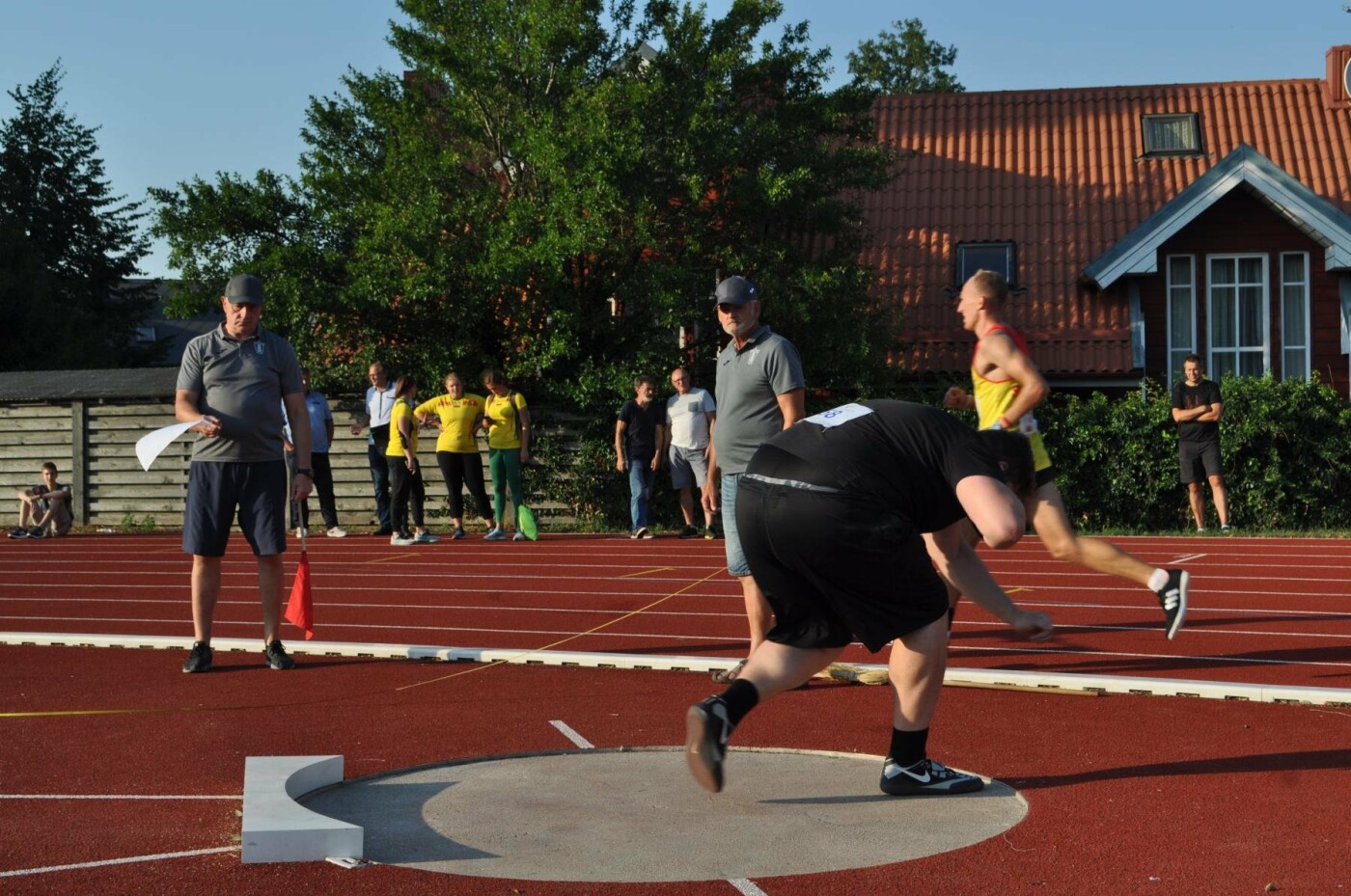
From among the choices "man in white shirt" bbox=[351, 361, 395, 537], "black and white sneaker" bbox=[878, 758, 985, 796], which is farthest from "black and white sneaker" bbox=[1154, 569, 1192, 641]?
"man in white shirt" bbox=[351, 361, 395, 537]

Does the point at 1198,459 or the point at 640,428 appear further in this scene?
the point at 640,428

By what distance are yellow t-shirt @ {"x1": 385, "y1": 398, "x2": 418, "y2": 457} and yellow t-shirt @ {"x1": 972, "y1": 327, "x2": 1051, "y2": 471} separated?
10.9 m

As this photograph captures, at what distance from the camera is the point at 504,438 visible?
1742 centimetres

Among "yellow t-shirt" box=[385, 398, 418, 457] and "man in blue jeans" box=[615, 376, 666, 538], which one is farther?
"man in blue jeans" box=[615, 376, 666, 538]

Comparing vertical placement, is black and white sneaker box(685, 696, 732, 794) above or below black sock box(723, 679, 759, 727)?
below

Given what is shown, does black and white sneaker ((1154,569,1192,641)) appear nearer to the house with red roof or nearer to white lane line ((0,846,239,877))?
white lane line ((0,846,239,877))

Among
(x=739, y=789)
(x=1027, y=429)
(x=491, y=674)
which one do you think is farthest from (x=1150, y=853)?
(x=491, y=674)

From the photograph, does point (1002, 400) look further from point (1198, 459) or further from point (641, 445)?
point (1198, 459)

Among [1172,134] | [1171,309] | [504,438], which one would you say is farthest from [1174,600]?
[1172,134]

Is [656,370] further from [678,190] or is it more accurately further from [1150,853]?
[1150,853]

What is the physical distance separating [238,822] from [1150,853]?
284 centimetres

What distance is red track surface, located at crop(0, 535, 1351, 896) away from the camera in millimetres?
4457

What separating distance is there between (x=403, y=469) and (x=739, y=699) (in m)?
13.3

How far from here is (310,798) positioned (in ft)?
17.3
